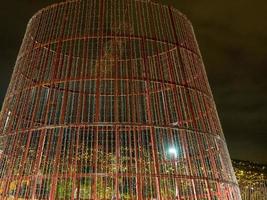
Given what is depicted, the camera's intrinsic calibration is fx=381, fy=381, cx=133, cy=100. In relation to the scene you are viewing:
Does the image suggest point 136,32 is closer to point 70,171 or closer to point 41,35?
point 41,35

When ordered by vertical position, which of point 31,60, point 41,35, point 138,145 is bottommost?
point 138,145

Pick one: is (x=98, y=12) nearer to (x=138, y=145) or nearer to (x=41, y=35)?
(x=41, y=35)

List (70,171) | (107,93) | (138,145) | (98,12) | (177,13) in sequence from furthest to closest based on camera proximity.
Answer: (107,93), (177,13), (98,12), (138,145), (70,171)

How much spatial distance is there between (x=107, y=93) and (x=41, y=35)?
232 centimetres

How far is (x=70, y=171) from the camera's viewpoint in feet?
21.3

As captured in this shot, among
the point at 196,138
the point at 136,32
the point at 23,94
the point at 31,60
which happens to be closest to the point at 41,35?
the point at 31,60

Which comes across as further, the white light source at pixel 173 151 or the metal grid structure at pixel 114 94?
the white light source at pixel 173 151

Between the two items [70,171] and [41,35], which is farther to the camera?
[41,35]

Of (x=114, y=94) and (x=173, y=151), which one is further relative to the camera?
(x=173, y=151)

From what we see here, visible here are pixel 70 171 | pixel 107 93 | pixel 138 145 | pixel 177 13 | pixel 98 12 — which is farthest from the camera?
pixel 107 93

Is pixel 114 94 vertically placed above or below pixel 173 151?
above

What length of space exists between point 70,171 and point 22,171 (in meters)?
0.82

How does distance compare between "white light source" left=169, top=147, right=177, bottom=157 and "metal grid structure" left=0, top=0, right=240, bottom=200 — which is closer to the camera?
"metal grid structure" left=0, top=0, right=240, bottom=200

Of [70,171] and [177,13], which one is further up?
[177,13]
